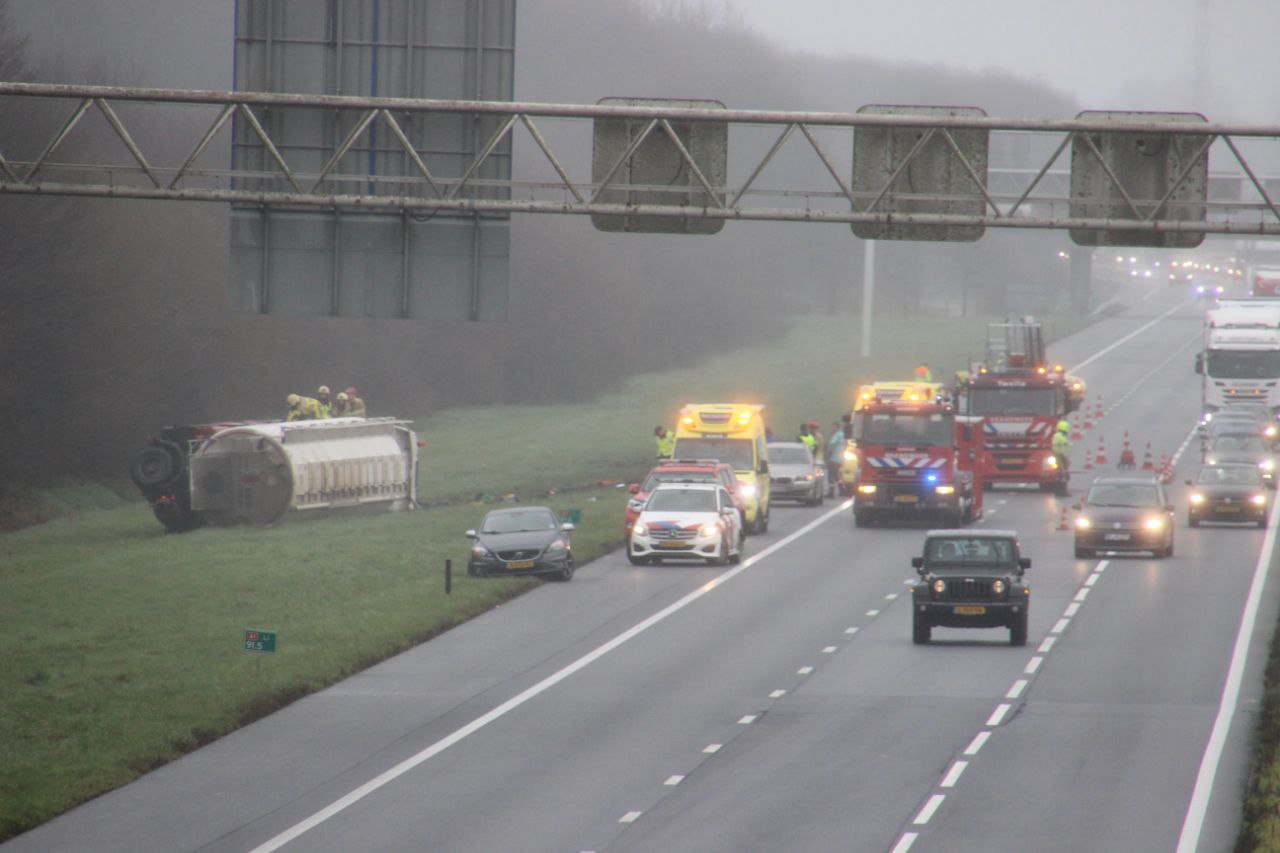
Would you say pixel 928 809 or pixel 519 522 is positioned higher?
pixel 519 522

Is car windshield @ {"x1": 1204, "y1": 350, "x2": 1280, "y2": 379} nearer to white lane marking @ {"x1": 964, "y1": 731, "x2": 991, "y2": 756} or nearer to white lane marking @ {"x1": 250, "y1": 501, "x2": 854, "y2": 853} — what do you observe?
white lane marking @ {"x1": 250, "y1": 501, "x2": 854, "y2": 853}

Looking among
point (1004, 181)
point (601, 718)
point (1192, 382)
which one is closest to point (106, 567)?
point (601, 718)

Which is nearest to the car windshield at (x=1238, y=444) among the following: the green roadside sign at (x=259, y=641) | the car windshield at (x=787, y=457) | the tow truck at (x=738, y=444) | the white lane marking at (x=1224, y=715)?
the car windshield at (x=787, y=457)

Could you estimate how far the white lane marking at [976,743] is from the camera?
23.9 m

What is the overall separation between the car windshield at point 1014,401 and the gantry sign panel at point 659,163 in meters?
33.4

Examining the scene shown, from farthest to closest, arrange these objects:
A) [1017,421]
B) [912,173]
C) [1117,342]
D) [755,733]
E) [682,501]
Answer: [1117,342] → [1017,421] → [682,501] → [755,733] → [912,173]

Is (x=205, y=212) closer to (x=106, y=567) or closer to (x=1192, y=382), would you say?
(x=106, y=567)

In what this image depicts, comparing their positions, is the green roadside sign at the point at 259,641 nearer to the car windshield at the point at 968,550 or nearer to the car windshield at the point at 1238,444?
the car windshield at the point at 968,550

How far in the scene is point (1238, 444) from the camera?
2394 inches

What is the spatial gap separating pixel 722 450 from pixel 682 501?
248 inches

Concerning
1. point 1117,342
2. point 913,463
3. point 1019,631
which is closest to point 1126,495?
point 913,463

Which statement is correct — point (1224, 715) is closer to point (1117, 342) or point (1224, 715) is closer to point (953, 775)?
point (953, 775)

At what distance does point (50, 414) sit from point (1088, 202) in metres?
45.9

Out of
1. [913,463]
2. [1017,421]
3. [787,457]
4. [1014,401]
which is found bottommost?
[787,457]
